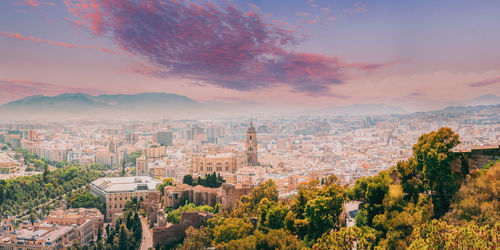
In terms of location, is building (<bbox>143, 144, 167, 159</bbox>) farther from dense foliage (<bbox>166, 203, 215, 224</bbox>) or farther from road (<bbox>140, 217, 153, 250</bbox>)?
dense foliage (<bbox>166, 203, 215, 224</bbox>)

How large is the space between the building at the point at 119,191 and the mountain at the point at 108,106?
2571 inches

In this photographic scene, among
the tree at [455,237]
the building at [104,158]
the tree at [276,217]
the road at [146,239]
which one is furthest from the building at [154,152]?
the tree at [455,237]

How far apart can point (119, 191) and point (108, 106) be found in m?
80.9

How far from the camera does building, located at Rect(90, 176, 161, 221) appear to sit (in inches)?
843

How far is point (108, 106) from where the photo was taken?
9738 cm

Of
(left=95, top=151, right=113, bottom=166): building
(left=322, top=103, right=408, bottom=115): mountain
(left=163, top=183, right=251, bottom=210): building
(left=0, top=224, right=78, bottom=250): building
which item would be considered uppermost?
(left=322, top=103, right=408, bottom=115): mountain

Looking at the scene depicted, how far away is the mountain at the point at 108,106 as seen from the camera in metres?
81.9

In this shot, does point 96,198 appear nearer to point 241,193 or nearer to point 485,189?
point 241,193

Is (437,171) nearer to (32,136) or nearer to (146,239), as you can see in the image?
(146,239)

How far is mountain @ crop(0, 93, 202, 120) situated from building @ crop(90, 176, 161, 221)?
65.3 meters

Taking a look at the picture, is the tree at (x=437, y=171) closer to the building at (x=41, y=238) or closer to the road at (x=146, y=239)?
the road at (x=146, y=239)

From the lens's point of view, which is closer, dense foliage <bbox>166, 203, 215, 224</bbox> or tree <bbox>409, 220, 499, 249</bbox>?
tree <bbox>409, 220, 499, 249</bbox>

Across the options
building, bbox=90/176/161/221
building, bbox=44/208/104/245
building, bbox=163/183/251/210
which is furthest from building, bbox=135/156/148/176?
building, bbox=163/183/251/210

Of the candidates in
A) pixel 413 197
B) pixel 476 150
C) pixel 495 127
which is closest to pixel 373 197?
pixel 413 197
